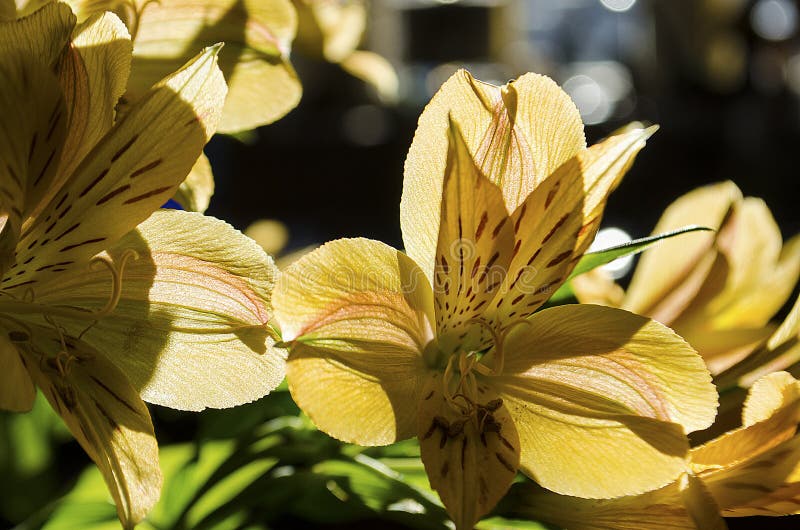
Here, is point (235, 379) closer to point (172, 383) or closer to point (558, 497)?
point (172, 383)

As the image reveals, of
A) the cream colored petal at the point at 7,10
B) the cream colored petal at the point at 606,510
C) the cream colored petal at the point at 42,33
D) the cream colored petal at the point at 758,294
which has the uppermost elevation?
the cream colored petal at the point at 42,33

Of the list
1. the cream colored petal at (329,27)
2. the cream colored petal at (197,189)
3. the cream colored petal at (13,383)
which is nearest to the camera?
the cream colored petal at (13,383)

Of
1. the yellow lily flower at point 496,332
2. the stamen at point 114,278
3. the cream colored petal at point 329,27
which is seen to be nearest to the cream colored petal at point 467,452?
the yellow lily flower at point 496,332

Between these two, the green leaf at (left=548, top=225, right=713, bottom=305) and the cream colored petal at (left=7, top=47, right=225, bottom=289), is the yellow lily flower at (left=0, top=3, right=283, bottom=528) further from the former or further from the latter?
the green leaf at (left=548, top=225, right=713, bottom=305)

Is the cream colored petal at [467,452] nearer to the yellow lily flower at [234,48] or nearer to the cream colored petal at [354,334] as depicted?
the cream colored petal at [354,334]

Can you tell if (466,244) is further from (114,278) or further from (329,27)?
(329,27)

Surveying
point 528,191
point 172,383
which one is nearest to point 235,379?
point 172,383

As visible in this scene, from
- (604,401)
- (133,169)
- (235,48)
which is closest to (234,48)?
(235,48)
